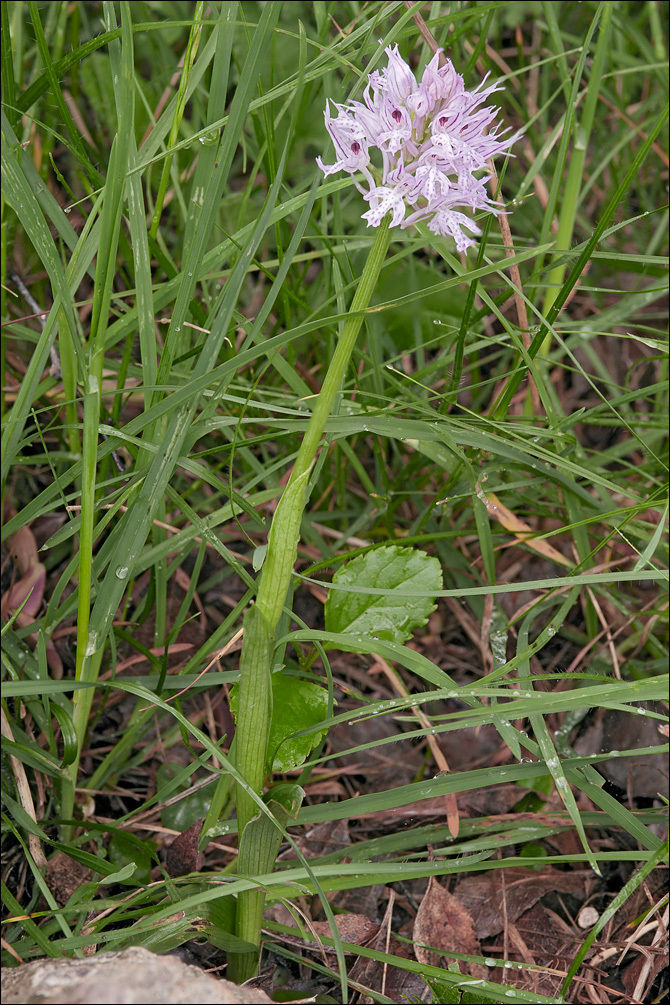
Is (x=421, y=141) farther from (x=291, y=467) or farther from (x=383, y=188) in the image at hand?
(x=291, y=467)

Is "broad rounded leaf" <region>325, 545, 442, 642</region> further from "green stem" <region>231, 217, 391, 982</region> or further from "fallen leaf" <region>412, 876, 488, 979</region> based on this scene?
"fallen leaf" <region>412, 876, 488, 979</region>

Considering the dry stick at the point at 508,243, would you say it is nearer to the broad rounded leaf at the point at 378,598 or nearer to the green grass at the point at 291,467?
the green grass at the point at 291,467

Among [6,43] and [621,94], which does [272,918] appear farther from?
[621,94]

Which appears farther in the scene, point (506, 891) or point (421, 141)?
point (506, 891)

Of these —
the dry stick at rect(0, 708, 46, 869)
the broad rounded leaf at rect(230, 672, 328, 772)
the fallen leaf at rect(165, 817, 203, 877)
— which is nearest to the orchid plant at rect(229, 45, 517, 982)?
the broad rounded leaf at rect(230, 672, 328, 772)

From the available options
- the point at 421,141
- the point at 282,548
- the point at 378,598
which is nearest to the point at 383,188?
the point at 421,141

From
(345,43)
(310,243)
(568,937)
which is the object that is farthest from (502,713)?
(310,243)

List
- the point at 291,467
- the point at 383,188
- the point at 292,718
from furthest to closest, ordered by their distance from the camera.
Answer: the point at 291,467, the point at 292,718, the point at 383,188

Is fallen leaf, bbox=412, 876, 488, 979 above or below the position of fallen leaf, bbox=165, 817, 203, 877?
below
